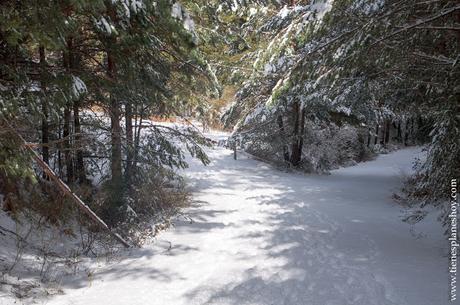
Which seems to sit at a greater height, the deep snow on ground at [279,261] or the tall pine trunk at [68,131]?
the tall pine trunk at [68,131]

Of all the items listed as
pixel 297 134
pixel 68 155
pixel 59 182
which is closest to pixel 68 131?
pixel 68 155

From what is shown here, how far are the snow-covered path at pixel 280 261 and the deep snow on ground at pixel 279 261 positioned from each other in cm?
1

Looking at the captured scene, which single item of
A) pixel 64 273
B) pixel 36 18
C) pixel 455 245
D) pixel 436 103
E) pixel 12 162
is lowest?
pixel 64 273

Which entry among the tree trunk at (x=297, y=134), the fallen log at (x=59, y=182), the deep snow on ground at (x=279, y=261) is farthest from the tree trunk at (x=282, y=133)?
the fallen log at (x=59, y=182)

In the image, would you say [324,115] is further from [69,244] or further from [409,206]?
[69,244]

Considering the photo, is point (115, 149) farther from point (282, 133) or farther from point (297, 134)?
Result: point (282, 133)

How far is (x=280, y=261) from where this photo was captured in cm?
670

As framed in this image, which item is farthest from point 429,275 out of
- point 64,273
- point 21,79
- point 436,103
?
point 21,79

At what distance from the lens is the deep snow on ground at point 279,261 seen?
17.6 ft

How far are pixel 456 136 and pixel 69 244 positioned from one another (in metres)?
6.68

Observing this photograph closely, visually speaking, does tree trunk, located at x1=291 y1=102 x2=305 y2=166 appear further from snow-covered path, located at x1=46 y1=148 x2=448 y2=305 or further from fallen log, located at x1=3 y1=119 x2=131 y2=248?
fallen log, located at x1=3 y1=119 x2=131 y2=248

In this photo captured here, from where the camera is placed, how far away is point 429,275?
589 cm

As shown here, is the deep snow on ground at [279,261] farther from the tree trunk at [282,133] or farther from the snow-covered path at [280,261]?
the tree trunk at [282,133]

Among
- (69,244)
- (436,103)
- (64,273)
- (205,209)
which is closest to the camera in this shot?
(64,273)
